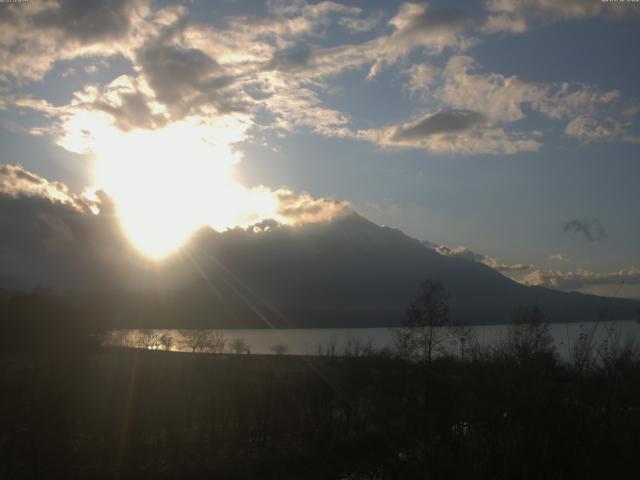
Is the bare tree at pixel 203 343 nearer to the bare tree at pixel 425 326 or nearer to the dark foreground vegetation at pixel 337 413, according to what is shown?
the dark foreground vegetation at pixel 337 413

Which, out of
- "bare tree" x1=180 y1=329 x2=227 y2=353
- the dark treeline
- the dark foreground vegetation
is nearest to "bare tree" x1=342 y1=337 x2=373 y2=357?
the dark foreground vegetation

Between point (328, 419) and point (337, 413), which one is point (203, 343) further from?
point (328, 419)

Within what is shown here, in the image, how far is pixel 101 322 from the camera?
5066 centimetres

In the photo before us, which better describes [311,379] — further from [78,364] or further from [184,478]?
[184,478]

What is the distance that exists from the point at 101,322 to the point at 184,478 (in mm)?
27871

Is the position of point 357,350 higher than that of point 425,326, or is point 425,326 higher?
point 425,326

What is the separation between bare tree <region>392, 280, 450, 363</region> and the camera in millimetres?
57263

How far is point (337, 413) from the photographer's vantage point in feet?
135

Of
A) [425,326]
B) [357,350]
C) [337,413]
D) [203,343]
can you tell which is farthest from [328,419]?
[203,343]

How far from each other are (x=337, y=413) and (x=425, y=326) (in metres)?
19.4

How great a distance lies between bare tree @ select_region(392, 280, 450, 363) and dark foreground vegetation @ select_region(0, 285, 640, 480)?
0.18 m

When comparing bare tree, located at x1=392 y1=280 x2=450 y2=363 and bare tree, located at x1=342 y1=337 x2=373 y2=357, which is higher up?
bare tree, located at x1=392 y1=280 x2=450 y2=363

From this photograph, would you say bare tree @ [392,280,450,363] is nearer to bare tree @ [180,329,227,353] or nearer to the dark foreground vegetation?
the dark foreground vegetation

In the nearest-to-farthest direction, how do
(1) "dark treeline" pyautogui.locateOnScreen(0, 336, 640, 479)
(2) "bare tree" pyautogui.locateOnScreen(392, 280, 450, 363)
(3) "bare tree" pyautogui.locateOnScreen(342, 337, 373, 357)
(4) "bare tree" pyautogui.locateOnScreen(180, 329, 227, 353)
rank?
(1) "dark treeline" pyautogui.locateOnScreen(0, 336, 640, 479) < (2) "bare tree" pyautogui.locateOnScreen(392, 280, 450, 363) < (3) "bare tree" pyautogui.locateOnScreen(342, 337, 373, 357) < (4) "bare tree" pyautogui.locateOnScreen(180, 329, 227, 353)
